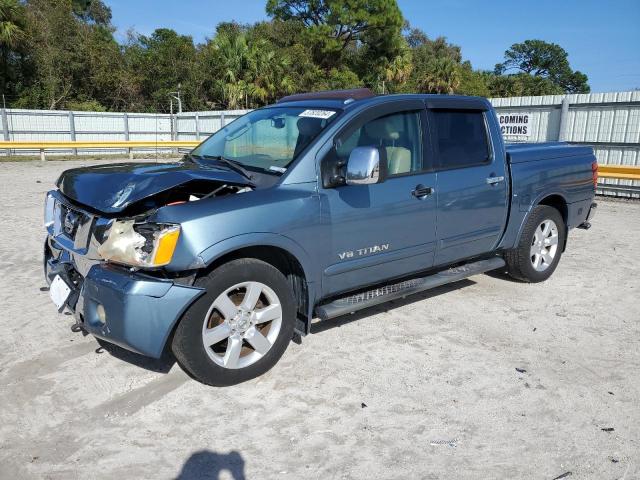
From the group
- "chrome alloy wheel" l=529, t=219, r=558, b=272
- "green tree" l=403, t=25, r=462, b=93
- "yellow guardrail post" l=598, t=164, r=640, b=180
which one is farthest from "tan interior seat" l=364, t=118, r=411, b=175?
"green tree" l=403, t=25, r=462, b=93

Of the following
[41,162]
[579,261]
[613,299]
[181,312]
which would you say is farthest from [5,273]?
[41,162]

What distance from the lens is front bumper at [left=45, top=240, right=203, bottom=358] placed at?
3.02 m

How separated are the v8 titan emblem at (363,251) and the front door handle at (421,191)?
0.47 metres

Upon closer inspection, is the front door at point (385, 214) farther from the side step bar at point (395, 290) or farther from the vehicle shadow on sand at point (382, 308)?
the vehicle shadow on sand at point (382, 308)

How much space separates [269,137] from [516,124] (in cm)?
1220

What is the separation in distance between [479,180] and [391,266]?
1227mm

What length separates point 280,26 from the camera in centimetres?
4128

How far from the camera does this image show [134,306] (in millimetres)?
3006

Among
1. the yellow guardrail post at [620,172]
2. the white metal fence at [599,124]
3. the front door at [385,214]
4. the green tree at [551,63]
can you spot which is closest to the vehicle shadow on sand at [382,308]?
the front door at [385,214]

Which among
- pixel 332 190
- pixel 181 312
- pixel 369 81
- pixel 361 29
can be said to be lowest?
pixel 181 312

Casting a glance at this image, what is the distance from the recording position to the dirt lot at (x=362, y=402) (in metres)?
2.77

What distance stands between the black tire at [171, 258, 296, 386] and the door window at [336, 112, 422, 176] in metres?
1.11

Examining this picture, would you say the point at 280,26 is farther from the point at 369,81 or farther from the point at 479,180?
the point at 479,180

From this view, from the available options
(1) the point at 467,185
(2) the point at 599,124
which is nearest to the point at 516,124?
(2) the point at 599,124
